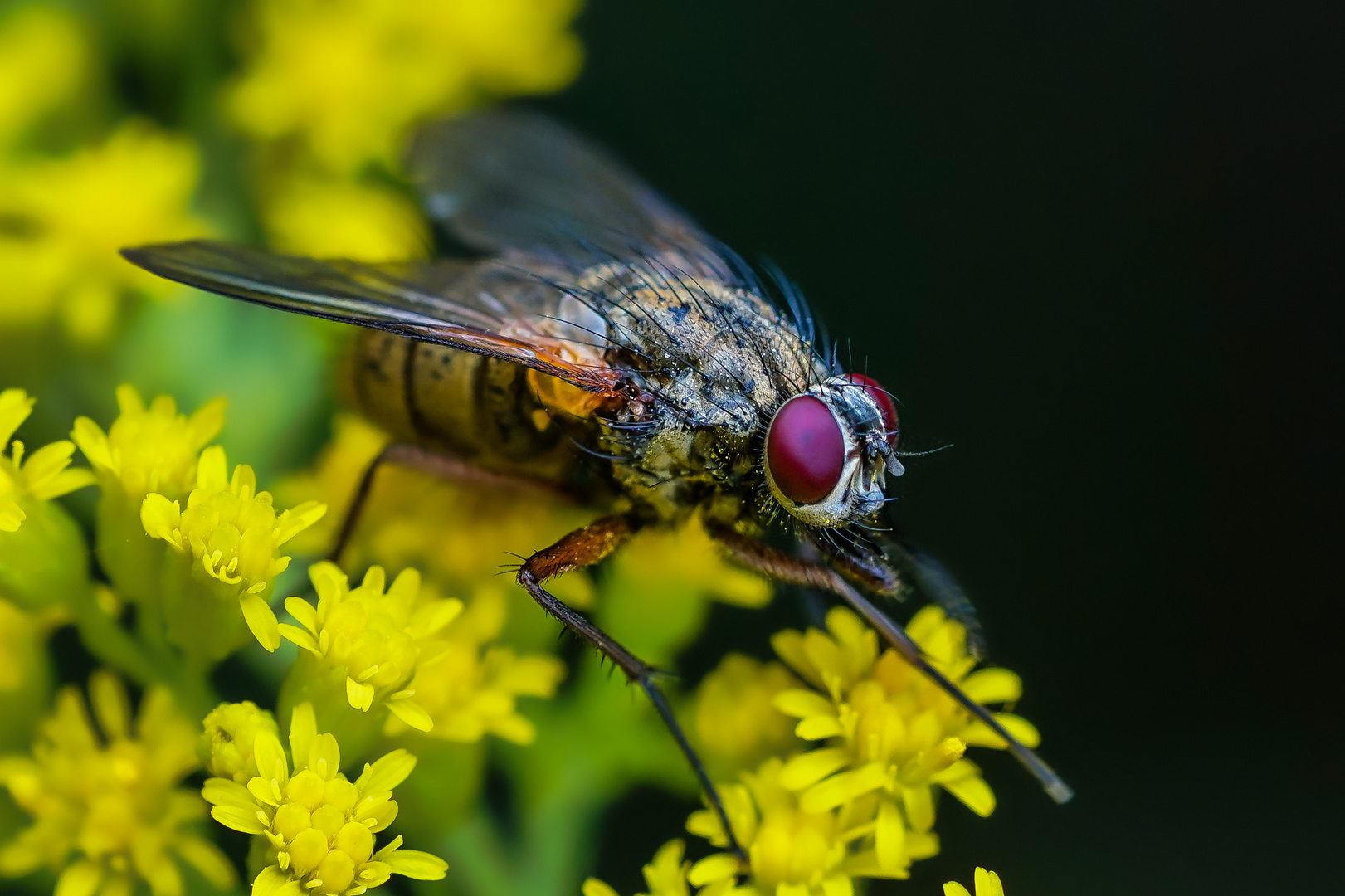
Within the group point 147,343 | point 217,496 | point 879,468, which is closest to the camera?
point 217,496

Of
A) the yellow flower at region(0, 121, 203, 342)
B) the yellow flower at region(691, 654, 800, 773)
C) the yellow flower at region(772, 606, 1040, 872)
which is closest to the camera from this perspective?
the yellow flower at region(772, 606, 1040, 872)

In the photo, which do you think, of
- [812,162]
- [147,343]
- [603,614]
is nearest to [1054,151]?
[812,162]

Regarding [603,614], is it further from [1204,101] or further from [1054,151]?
[1204,101]

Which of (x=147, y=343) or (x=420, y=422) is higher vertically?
(x=420, y=422)

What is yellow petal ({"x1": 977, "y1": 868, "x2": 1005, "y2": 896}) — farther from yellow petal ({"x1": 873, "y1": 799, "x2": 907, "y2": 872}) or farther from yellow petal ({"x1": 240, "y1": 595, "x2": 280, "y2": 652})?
yellow petal ({"x1": 240, "y1": 595, "x2": 280, "y2": 652})

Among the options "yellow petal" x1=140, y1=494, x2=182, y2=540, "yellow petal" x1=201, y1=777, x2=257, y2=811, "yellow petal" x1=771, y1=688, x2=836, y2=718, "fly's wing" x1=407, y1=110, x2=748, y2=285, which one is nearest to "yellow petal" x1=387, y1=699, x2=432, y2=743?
"yellow petal" x1=201, y1=777, x2=257, y2=811

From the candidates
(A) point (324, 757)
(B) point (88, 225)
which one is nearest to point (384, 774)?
(A) point (324, 757)

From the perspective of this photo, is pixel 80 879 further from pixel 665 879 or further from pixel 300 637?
pixel 665 879
